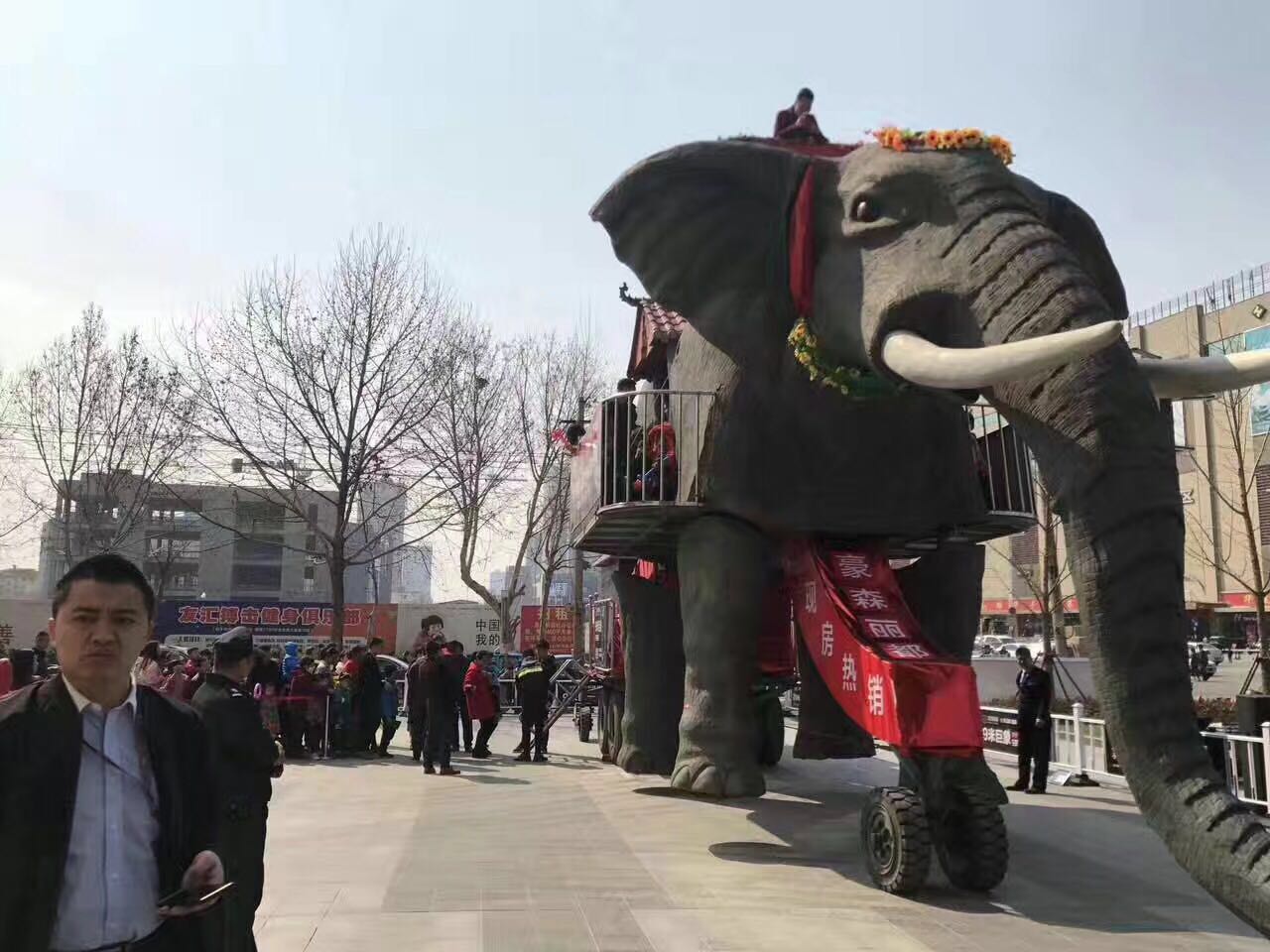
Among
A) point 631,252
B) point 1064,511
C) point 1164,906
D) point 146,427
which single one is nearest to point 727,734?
point 1164,906

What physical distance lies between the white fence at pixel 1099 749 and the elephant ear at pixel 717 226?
3.24m

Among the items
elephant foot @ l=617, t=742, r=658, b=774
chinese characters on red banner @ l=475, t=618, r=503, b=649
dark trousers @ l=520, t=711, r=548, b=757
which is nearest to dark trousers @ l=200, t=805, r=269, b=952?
elephant foot @ l=617, t=742, r=658, b=774

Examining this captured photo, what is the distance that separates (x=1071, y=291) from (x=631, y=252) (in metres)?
3.26

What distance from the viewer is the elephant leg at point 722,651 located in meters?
7.23

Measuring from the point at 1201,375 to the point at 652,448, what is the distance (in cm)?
446

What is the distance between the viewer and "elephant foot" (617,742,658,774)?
10.5m

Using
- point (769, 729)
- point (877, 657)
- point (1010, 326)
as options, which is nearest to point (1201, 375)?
point (1010, 326)

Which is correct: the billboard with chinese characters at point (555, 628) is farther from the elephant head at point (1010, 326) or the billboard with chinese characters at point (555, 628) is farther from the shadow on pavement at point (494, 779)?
the elephant head at point (1010, 326)

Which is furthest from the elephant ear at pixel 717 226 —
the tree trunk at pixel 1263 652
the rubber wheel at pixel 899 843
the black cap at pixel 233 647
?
the tree trunk at pixel 1263 652

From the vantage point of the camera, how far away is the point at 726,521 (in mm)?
7504

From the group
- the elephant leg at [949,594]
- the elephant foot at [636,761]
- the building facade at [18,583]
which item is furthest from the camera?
the building facade at [18,583]

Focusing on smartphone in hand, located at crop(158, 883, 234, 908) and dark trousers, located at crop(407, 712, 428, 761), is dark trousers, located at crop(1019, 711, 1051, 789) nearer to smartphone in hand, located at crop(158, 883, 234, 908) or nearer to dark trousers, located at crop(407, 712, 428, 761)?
dark trousers, located at crop(407, 712, 428, 761)

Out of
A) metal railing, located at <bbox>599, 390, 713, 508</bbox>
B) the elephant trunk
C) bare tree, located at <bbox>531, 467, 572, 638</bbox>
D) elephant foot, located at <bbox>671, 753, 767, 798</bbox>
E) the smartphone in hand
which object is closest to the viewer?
the smartphone in hand

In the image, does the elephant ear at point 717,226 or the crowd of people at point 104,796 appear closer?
the crowd of people at point 104,796
